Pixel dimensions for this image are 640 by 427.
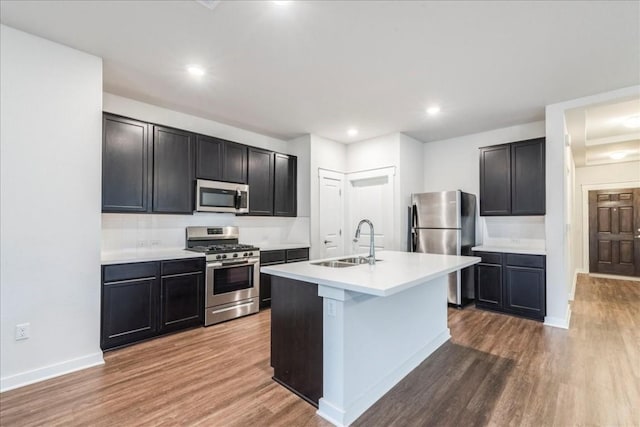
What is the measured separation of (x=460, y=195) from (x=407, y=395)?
10.1 feet

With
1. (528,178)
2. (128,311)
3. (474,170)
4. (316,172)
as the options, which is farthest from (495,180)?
(128,311)

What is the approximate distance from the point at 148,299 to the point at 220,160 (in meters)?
1.95

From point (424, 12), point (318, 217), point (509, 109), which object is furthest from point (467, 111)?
point (318, 217)

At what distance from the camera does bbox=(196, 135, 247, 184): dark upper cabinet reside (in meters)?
3.94

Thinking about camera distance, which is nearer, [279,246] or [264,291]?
[264,291]

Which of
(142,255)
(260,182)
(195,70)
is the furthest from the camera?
(260,182)

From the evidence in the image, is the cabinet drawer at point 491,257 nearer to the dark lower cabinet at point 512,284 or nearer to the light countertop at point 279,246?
the dark lower cabinet at point 512,284

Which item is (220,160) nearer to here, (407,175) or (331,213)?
(331,213)

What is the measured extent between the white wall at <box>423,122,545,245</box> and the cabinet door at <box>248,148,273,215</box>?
2894mm

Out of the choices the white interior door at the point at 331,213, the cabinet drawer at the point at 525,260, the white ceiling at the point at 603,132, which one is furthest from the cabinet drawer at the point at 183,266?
the white ceiling at the point at 603,132

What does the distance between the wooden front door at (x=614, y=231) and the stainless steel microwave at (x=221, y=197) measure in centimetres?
766

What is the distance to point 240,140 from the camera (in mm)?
4816

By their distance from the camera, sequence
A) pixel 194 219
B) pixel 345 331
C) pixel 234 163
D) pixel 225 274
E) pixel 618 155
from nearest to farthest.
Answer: pixel 345 331 < pixel 225 274 < pixel 194 219 < pixel 234 163 < pixel 618 155

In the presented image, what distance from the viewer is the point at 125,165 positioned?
3262 millimetres
